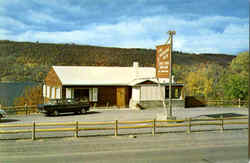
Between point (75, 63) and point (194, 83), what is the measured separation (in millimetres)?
34902

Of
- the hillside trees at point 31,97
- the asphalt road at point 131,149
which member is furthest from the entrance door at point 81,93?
the asphalt road at point 131,149

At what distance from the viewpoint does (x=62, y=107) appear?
21250 millimetres

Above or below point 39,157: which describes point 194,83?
above

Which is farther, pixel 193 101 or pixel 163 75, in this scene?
pixel 193 101

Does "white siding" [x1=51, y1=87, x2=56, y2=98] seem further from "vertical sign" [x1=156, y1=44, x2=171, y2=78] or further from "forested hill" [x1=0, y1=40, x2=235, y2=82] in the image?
"forested hill" [x1=0, y1=40, x2=235, y2=82]

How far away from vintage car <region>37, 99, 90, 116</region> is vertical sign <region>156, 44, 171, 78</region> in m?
8.08

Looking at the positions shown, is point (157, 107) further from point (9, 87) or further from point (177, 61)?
point (177, 61)

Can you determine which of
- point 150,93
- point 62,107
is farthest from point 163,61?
point 150,93

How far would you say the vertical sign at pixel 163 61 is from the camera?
17.1 metres

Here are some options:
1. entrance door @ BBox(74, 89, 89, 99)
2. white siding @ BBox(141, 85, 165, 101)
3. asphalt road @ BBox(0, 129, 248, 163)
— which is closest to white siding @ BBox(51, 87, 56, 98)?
entrance door @ BBox(74, 89, 89, 99)

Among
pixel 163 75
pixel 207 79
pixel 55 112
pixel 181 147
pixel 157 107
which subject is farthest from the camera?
pixel 207 79

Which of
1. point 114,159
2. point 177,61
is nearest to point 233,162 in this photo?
point 114,159

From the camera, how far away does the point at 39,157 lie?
29.3 ft

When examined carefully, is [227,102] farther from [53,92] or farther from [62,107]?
[53,92]
